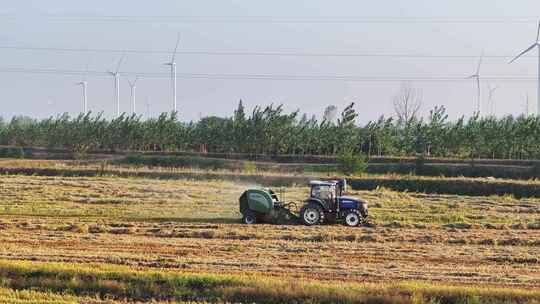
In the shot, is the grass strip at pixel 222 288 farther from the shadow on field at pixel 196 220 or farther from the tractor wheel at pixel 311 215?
the shadow on field at pixel 196 220

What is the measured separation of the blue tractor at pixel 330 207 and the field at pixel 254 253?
18.1 inches

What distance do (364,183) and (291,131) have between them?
30.3 meters

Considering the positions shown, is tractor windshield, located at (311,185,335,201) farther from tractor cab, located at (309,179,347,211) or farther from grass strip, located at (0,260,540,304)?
grass strip, located at (0,260,540,304)

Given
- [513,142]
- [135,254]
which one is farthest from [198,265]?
[513,142]

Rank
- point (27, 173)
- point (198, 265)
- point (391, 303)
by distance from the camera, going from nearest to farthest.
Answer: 1. point (391, 303)
2. point (198, 265)
3. point (27, 173)

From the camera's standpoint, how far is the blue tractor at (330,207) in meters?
24.1

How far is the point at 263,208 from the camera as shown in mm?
24531

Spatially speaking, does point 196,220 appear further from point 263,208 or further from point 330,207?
point 330,207

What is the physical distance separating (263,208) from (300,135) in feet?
162

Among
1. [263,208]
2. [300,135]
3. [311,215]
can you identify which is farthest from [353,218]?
[300,135]

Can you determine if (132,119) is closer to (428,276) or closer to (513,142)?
(513,142)

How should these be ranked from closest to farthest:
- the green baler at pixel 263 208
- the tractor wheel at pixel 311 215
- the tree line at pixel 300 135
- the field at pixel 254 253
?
1. the field at pixel 254 253
2. the tractor wheel at pixel 311 215
3. the green baler at pixel 263 208
4. the tree line at pixel 300 135

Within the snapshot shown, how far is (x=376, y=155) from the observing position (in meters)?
73.4

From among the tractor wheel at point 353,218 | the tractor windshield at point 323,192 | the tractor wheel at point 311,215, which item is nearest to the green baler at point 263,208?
the tractor wheel at point 311,215
